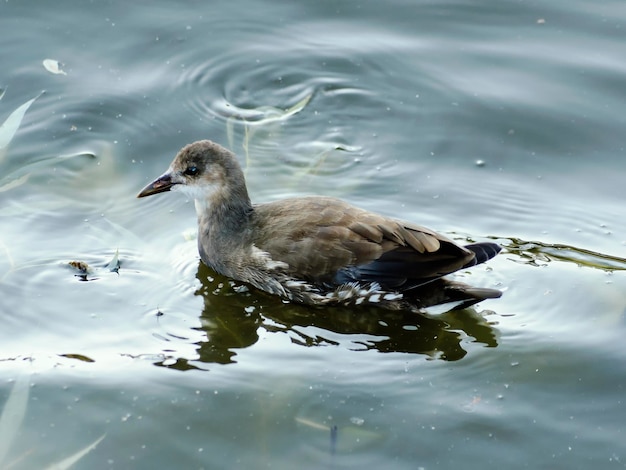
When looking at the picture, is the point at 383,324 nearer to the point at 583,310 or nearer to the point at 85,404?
the point at 583,310

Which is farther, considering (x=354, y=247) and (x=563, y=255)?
(x=563, y=255)

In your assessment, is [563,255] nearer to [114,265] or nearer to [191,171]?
[191,171]

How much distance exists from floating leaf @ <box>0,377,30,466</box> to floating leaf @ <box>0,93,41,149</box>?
289cm

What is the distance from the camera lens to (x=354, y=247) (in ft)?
23.5

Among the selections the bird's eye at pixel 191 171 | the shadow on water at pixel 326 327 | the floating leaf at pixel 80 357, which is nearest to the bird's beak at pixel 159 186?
the bird's eye at pixel 191 171

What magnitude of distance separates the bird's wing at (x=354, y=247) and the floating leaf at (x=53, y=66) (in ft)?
10.2

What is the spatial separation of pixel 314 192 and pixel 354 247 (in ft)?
4.22

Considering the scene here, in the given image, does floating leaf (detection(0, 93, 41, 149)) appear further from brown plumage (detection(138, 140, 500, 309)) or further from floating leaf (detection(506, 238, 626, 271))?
floating leaf (detection(506, 238, 626, 271))

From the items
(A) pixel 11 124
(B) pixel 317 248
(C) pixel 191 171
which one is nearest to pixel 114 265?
(C) pixel 191 171

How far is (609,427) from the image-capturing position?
621 cm

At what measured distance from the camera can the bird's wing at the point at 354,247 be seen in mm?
7043

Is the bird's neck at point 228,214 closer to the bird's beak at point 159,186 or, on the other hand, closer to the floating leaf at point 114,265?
the bird's beak at point 159,186

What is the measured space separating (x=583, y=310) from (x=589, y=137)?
2313 millimetres

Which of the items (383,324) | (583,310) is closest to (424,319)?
(383,324)
